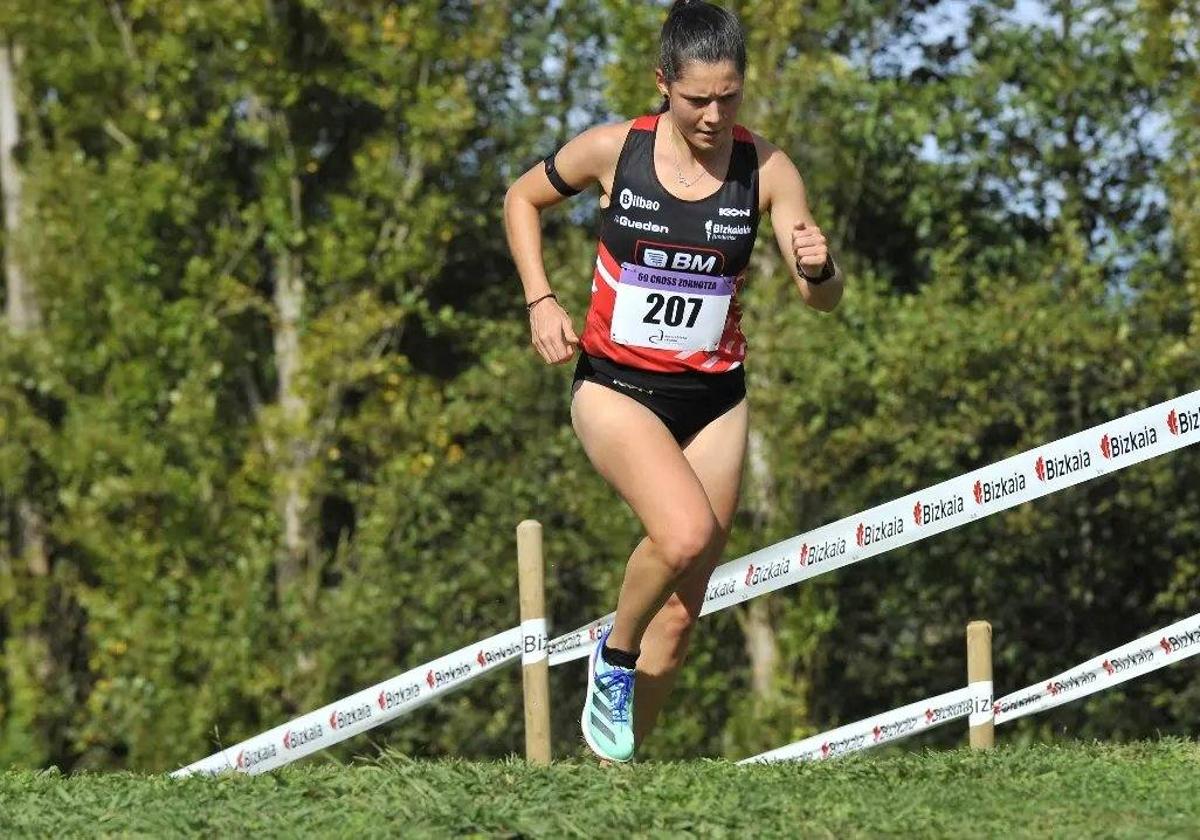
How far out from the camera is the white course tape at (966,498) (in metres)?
6.67

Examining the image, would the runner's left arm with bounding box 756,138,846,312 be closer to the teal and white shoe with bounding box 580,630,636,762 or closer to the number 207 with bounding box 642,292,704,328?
the number 207 with bounding box 642,292,704,328

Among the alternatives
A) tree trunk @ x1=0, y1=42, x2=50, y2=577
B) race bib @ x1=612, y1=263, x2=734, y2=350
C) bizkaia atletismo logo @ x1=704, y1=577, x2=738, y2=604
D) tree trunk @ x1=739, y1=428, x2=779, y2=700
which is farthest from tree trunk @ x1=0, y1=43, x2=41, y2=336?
race bib @ x1=612, y1=263, x2=734, y2=350

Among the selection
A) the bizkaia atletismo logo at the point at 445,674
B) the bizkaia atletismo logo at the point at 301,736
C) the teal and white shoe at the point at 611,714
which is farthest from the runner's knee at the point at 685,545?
the bizkaia atletismo logo at the point at 301,736

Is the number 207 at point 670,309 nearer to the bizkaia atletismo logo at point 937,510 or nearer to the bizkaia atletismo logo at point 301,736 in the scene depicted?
the bizkaia atletismo logo at point 937,510

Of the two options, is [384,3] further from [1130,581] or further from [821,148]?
[1130,581]

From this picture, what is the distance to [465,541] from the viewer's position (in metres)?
16.2

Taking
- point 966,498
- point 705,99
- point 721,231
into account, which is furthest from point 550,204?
point 966,498

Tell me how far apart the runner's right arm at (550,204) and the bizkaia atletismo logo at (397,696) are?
6.75ft

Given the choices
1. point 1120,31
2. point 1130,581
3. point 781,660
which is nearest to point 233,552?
point 781,660

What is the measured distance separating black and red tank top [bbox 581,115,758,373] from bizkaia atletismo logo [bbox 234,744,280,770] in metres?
2.60

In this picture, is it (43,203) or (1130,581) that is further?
(43,203)

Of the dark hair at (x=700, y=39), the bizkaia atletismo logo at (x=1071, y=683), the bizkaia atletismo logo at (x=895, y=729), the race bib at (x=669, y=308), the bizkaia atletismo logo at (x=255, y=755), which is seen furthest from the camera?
the bizkaia atletismo logo at (x=255, y=755)

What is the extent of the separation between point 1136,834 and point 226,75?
14292mm

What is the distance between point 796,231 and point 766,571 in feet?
6.20
